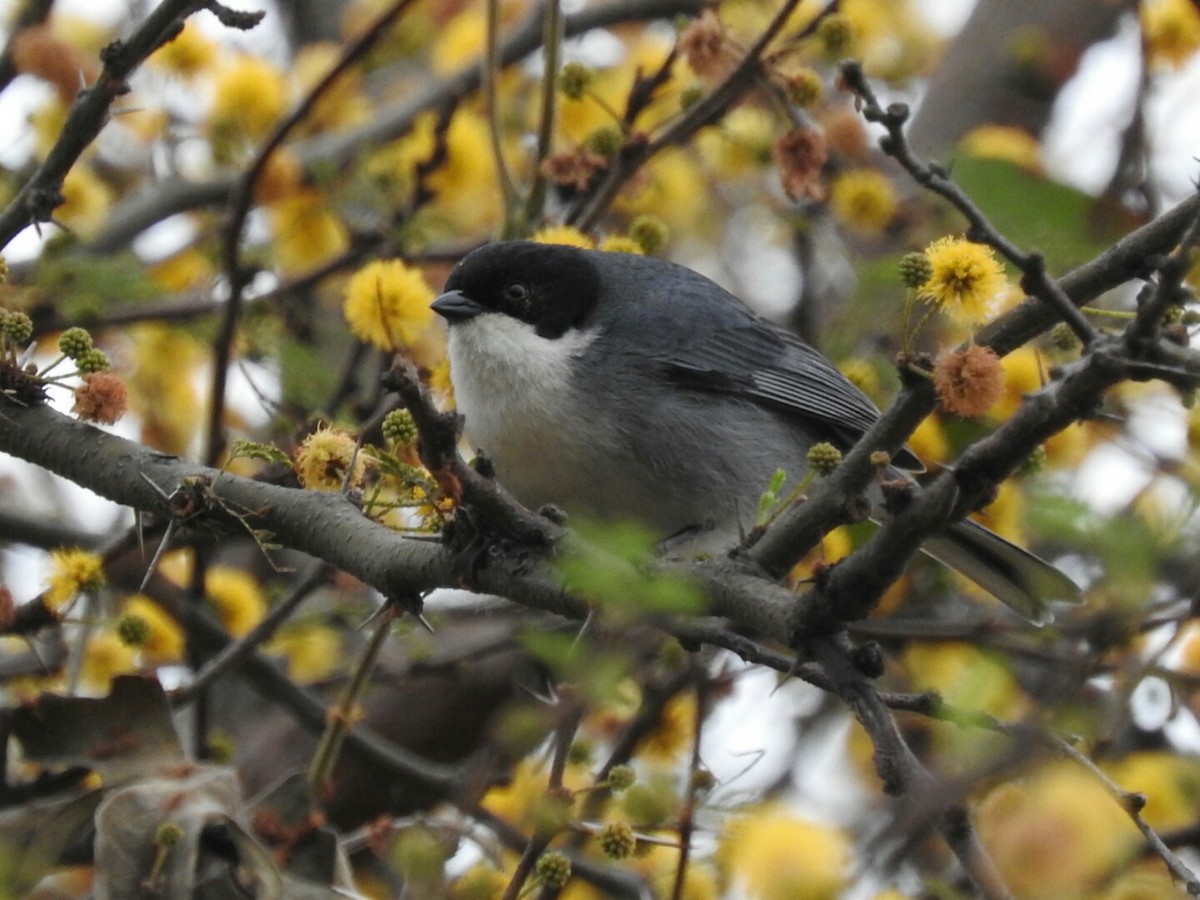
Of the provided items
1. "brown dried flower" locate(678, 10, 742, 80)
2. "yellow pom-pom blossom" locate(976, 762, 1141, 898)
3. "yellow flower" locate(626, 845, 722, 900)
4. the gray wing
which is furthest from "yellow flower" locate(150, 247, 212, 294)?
"yellow pom-pom blossom" locate(976, 762, 1141, 898)

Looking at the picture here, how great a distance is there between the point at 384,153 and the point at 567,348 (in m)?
1.93

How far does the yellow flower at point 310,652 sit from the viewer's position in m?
5.49

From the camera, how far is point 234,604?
5.27 metres

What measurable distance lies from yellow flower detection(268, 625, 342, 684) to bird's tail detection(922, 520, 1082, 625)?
81.6 inches

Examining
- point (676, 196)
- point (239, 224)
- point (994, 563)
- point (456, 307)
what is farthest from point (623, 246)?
point (676, 196)

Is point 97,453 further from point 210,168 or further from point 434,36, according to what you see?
point 434,36

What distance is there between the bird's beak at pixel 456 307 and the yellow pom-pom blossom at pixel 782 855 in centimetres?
Answer: 176

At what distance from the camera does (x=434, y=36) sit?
7504 mm

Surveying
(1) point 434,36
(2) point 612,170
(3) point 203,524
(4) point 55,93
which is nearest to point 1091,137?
(1) point 434,36

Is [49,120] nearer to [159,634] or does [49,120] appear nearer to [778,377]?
[159,634]

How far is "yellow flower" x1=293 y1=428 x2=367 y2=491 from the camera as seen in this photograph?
10.7ft

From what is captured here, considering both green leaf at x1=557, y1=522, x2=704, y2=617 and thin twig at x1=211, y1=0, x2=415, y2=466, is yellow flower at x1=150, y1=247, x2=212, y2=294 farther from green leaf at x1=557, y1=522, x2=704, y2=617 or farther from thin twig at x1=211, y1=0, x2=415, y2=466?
green leaf at x1=557, y1=522, x2=704, y2=617

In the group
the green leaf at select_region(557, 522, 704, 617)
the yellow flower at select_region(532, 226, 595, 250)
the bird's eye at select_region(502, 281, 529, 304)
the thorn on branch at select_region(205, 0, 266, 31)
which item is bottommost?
the bird's eye at select_region(502, 281, 529, 304)

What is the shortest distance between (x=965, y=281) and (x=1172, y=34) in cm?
321
